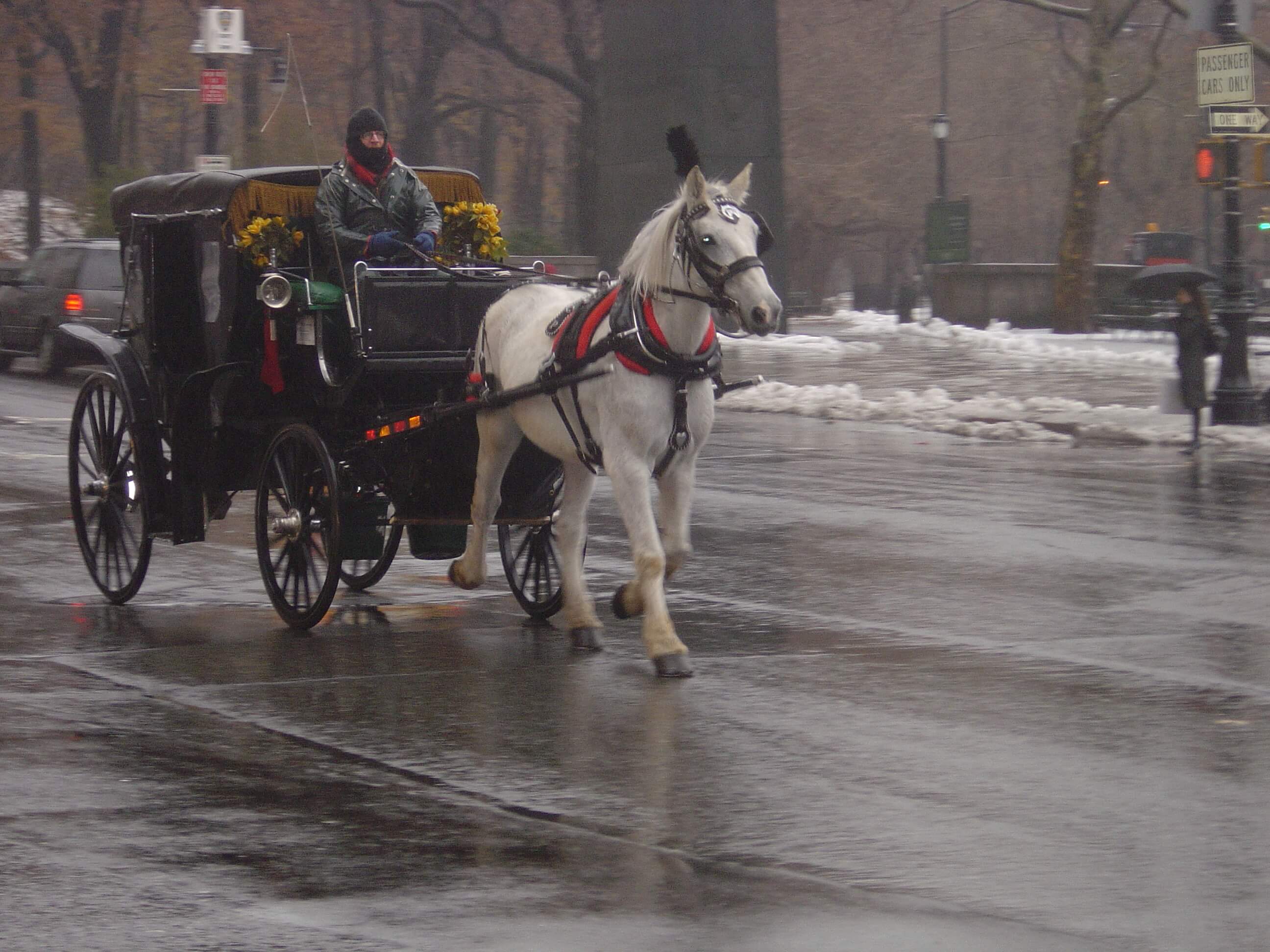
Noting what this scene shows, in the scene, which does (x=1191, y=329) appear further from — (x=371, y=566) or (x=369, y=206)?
(x=369, y=206)

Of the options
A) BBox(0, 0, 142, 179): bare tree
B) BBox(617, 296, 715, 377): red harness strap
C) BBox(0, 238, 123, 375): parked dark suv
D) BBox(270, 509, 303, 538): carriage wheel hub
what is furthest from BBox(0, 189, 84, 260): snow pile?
BBox(617, 296, 715, 377): red harness strap

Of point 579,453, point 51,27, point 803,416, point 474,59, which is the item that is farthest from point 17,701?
point 474,59

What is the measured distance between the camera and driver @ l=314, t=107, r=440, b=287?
9414 mm

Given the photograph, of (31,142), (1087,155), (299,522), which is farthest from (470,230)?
(31,142)

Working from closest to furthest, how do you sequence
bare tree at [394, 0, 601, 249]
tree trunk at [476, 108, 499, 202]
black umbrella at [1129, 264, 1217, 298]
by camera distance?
black umbrella at [1129, 264, 1217, 298], bare tree at [394, 0, 601, 249], tree trunk at [476, 108, 499, 202]

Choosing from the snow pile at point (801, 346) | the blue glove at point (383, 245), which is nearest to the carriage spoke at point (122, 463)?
the blue glove at point (383, 245)

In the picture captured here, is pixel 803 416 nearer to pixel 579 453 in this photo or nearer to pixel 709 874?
pixel 579 453

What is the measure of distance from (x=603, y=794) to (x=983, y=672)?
252cm

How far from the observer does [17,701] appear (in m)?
7.78

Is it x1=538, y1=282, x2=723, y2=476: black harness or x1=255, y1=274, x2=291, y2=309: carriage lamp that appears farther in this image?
x1=255, y1=274, x2=291, y2=309: carriage lamp

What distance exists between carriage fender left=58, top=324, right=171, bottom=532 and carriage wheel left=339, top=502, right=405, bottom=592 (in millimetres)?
984

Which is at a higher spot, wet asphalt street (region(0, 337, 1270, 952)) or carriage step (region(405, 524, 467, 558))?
carriage step (region(405, 524, 467, 558))

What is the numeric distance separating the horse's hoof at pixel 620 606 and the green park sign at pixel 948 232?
3448 centimetres

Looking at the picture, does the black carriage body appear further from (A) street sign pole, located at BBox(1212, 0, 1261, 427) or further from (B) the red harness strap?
(A) street sign pole, located at BBox(1212, 0, 1261, 427)
